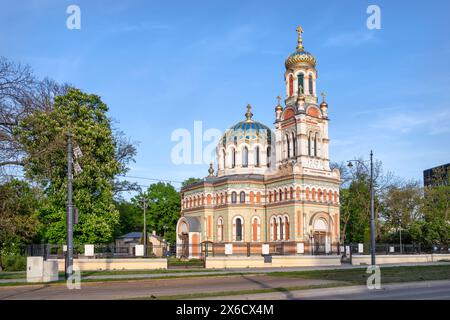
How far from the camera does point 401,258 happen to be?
163 feet

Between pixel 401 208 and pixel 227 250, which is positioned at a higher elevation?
pixel 401 208

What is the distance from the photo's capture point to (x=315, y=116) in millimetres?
66188

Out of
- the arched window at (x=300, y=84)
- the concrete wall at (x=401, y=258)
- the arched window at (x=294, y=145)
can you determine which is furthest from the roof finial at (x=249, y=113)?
the concrete wall at (x=401, y=258)

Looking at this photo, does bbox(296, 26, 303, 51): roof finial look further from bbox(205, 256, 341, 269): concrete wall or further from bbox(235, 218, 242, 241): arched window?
bbox(205, 256, 341, 269): concrete wall

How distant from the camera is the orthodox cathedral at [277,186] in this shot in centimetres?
6100

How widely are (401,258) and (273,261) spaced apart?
14.7 metres

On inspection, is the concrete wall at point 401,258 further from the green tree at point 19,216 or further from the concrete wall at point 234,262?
the green tree at point 19,216

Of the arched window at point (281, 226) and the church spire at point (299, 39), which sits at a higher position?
the church spire at point (299, 39)

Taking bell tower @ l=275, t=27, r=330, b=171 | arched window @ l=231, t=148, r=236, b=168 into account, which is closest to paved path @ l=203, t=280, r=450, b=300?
bell tower @ l=275, t=27, r=330, b=171

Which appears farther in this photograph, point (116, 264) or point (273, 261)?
point (273, 261)

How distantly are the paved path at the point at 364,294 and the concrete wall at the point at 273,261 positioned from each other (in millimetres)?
17949

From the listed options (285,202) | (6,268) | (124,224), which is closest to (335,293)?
(6,268)

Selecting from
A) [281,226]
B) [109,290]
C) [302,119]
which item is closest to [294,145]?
[302,119]

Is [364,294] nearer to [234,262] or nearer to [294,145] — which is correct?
[234,262]
